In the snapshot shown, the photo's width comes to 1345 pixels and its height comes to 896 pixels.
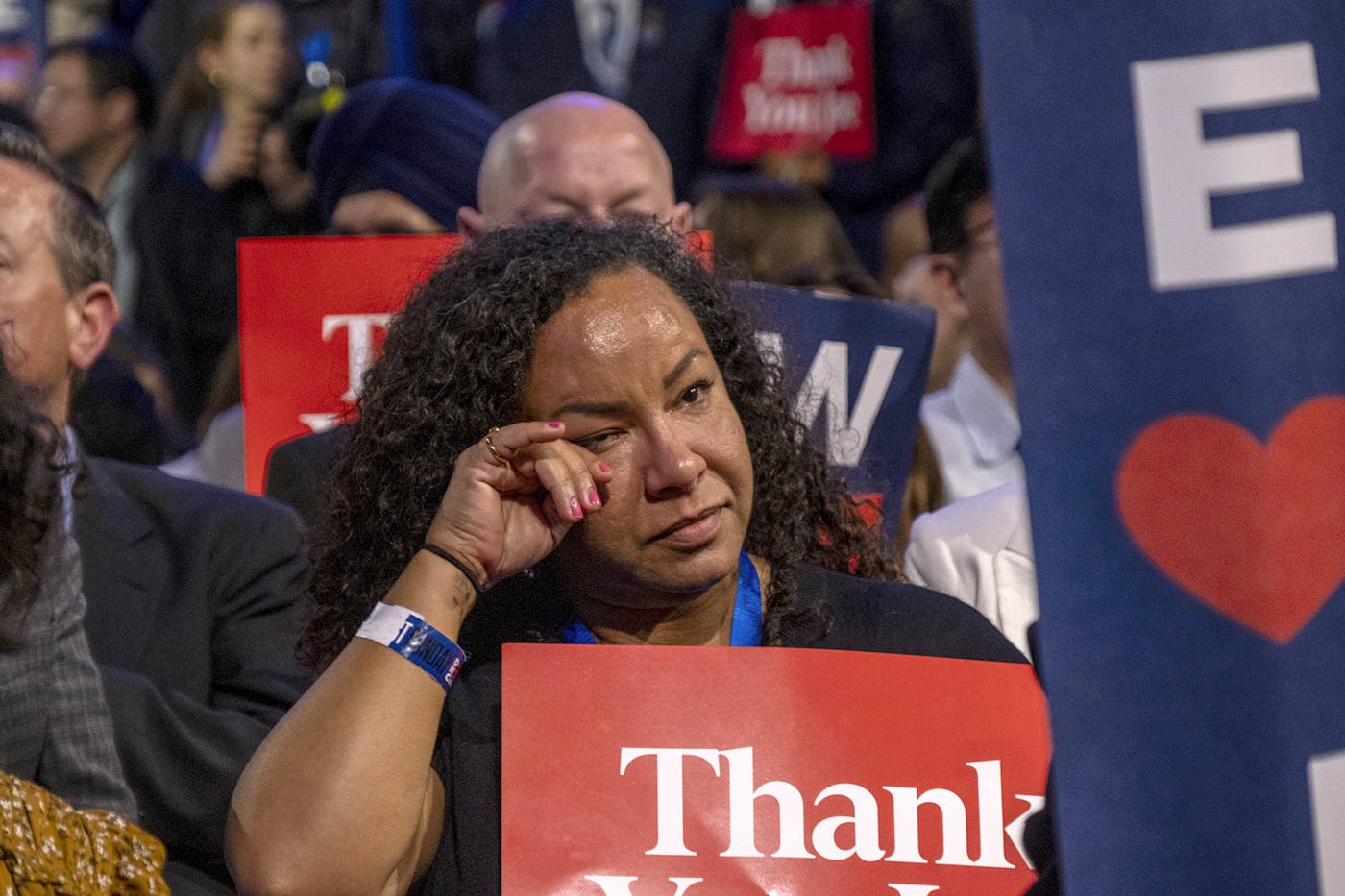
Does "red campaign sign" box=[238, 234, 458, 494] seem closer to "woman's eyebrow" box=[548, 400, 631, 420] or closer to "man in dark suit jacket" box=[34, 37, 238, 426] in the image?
"woman's eyebrow" box=[548, 400, 631, 420]

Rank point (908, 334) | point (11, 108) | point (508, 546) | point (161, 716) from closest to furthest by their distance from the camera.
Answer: point (508, 546) < point (161, 716) < point (908, 334) < point (11, 108)

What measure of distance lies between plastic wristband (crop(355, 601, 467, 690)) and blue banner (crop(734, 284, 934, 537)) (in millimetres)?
1138

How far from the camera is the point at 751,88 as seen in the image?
6.23 meters

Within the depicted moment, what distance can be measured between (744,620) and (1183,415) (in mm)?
1192

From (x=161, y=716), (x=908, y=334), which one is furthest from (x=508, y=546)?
(x=908, y=334)

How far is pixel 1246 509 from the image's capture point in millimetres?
1052

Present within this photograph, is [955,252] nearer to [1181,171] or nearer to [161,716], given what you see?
[161,716]

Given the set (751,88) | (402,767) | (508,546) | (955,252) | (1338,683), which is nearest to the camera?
(1338,683)

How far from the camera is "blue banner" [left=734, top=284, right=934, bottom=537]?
10.1 ft

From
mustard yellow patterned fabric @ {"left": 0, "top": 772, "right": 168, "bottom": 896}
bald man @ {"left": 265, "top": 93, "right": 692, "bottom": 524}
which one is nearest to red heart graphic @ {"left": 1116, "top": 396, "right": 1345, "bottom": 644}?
mustard yellow patterned fabric @ {"left": 0, "top": 772, "right": 168, "bottom": 896}

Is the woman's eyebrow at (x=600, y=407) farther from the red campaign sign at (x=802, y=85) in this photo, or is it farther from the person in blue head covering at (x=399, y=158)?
the red campaign sign at (x=802, y=85)

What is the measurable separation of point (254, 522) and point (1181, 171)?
2.25 metres

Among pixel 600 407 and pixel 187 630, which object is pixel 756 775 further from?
pixel 187 630

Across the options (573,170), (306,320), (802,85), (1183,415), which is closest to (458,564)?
(1183,415)
